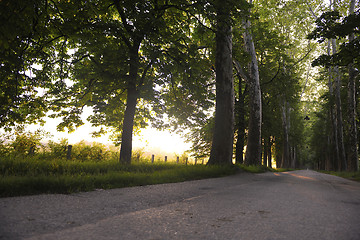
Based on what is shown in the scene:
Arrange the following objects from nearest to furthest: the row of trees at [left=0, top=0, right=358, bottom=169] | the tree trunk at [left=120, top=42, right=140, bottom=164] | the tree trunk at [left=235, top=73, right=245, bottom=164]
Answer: the row of trees at [left=0, top=0, right=358, bottom=169] → the tree trunk at [left=120, top=42, right=140, bottom=164] → the tree trunk at [left=235, top=73, right=245, bottom=164]

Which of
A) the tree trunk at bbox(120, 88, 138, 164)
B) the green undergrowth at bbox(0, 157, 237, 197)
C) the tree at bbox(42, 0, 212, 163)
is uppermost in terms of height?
the tree at bbox(42, 0, 212, 163)

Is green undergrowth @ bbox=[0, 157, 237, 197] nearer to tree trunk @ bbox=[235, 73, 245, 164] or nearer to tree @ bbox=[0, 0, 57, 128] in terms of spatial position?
tree @ bbox=[0, 0, 57, 128]

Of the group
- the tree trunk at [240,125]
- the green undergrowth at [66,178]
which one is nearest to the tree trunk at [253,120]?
the tree trunk at [240,125]

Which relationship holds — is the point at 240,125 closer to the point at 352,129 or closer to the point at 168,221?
the point at 352,129

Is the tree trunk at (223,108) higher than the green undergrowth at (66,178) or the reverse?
higher

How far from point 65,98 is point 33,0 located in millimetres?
9932

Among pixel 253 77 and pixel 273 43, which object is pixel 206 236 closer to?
pixel 253 77

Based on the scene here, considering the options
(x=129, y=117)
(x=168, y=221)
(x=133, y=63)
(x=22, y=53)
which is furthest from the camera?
(x=129, y=117)

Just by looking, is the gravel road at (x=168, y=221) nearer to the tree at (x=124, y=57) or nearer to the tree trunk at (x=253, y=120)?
the tree at (x=124, y=57)

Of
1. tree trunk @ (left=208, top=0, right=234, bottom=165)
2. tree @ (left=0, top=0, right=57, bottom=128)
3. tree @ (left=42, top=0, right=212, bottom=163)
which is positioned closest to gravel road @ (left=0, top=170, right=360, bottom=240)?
tree @ (left=0, top=0, right=57, bottom=128)

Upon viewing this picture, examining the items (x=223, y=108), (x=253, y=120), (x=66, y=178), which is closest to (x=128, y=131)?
(x=223, y=108)

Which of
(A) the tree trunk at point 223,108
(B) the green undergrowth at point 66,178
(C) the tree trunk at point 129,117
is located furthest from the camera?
(C) the tree trunk at point 129,117

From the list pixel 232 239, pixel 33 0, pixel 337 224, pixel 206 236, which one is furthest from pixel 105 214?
pixel 33 0

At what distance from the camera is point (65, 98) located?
517 inches
